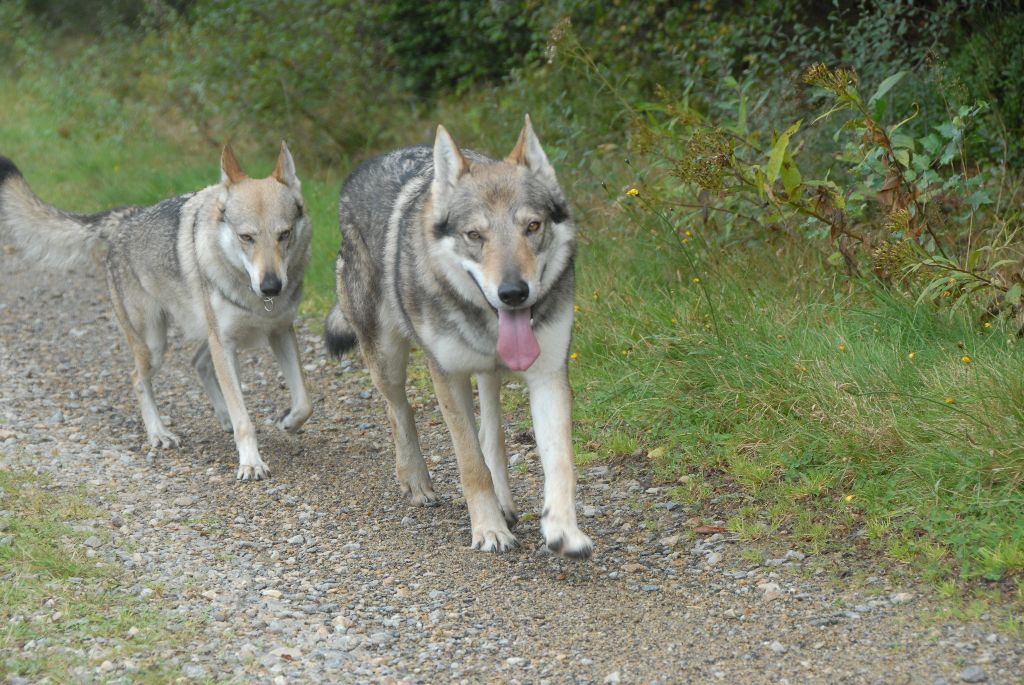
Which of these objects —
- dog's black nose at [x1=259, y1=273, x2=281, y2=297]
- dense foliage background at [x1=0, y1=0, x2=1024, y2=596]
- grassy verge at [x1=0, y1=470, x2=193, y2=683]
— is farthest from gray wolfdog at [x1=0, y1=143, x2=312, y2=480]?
dense foliage background at [x1=0, y1=0, x2=1024, y2=596]

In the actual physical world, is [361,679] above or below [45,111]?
below

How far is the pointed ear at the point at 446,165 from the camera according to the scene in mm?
4492

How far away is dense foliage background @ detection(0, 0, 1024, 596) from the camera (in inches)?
173

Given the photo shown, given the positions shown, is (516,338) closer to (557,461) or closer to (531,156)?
(557,461)

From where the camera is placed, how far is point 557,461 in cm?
430

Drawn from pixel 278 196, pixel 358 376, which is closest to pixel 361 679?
pixel 278 196

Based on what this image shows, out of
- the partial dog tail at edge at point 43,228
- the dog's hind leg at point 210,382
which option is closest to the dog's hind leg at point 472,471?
the dog's hind leg at point 210,382

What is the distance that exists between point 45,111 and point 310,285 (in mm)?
9060

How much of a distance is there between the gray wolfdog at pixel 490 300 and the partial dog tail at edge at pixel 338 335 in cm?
76

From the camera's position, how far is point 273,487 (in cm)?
553

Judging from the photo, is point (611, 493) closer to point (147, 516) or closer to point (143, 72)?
point (147, 516)

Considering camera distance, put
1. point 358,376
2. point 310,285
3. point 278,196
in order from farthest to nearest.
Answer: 1. point 310,285
2. point 358,376
3. point 278,196

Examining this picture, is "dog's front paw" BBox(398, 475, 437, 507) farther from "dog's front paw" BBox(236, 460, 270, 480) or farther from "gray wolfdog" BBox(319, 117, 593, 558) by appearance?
"dog's front paw" BBox(236, 460, 270, 480)

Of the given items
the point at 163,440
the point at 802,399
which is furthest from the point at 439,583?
the point at 163,440
